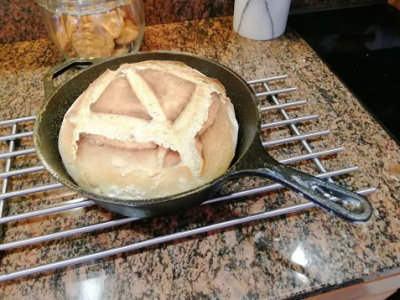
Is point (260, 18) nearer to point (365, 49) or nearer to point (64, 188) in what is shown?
point (365, 49)

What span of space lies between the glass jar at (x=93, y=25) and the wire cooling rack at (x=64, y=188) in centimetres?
22

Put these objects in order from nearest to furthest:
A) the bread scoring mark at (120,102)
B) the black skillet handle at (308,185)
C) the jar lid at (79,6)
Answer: the black skillet handle at (308,185), the bread scoring mark at (120,102), the jar lid at (79,6)

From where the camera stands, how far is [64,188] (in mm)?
633

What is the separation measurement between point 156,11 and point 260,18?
309 mm

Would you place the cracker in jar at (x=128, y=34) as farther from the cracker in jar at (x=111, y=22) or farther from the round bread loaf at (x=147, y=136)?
the round bread loaf at (x=147, y=136)

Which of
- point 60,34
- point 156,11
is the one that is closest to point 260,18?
point 156,11

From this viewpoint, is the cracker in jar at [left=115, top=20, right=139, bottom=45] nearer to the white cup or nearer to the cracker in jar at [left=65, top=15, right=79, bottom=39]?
the cracker in jar at [left=65, top=15, right=79, bottom=39]

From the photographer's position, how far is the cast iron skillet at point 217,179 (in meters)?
0.46

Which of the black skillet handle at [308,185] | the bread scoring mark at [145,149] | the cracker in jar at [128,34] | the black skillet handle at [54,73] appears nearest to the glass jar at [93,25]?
the cracker in jar at [128,34]

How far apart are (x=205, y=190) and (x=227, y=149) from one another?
11 cm

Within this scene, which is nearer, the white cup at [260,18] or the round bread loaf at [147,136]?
the round bread loaf at [147,136]

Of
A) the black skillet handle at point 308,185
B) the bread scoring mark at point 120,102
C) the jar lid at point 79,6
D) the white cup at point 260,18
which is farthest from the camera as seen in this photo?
the white cup at point 260,18

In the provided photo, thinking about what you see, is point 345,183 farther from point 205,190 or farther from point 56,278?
point 56,278

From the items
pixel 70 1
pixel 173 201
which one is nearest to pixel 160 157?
pixel 173 201
